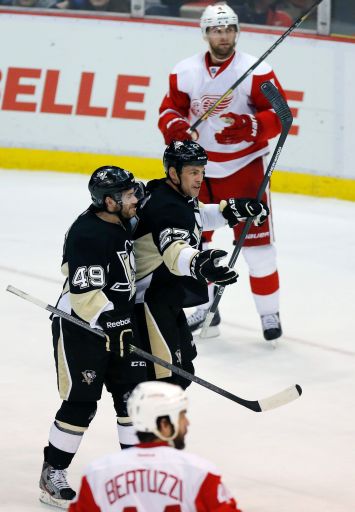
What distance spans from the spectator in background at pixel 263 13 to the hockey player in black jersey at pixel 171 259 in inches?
164

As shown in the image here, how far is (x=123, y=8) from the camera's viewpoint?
28.5ft

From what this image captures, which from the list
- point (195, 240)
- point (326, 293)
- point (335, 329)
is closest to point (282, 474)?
point (195, 240)

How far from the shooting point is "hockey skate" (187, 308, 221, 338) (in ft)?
19.7

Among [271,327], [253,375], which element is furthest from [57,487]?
[271,327]

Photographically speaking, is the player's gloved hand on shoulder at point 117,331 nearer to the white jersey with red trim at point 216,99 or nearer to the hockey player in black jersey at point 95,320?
the hockey player in black jersey at point 95,320

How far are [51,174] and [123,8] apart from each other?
122cm

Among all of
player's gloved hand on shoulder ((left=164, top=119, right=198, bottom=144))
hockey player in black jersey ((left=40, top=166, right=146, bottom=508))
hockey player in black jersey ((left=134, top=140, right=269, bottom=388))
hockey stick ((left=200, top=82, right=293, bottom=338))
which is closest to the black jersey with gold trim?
hockey player in black jersey ((left=134, top=140, right=269, bottom=388))

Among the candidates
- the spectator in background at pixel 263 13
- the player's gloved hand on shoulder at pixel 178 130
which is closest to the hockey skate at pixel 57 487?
the player's gloved hand on shoulder at pixel 178 130

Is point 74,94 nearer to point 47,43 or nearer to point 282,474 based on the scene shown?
point 47,43

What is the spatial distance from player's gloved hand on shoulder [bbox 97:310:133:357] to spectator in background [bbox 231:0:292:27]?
15.7 ft

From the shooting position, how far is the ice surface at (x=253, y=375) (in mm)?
4375

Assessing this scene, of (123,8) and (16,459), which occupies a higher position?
(123,8)

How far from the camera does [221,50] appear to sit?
19.3 ft

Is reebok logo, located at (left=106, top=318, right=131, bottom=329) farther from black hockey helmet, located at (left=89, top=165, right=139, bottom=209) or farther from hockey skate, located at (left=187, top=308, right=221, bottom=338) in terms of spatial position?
hockey skate, located at (left=187, top=308, right=221, bottom=338)
